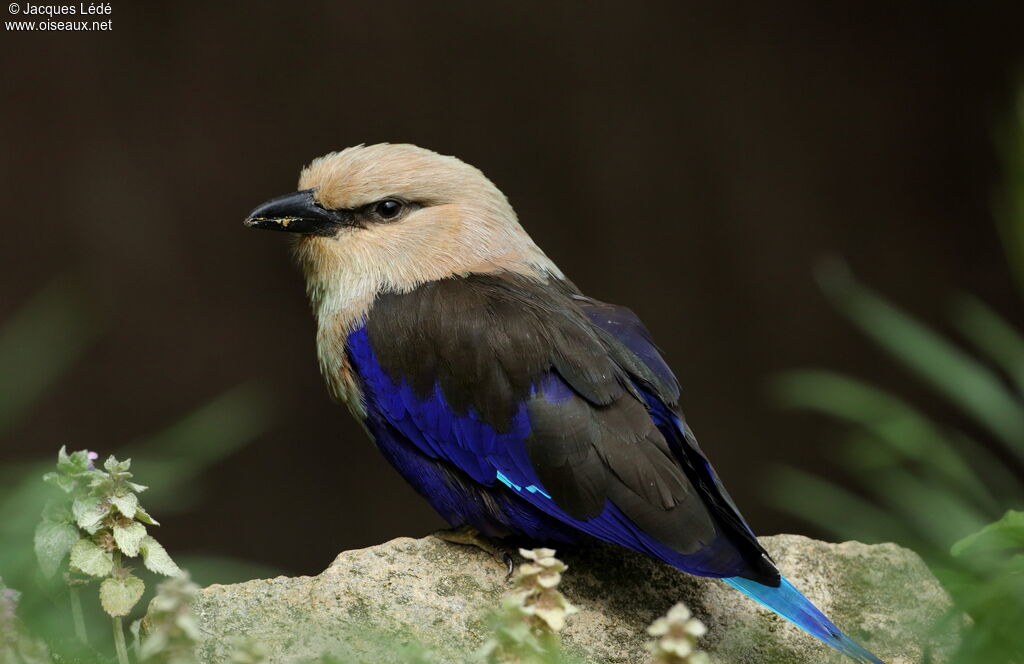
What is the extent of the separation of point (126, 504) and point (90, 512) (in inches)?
2.8

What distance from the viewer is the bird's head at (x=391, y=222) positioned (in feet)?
12.3

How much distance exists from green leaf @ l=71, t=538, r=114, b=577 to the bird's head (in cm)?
120

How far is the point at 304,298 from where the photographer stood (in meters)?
6.19

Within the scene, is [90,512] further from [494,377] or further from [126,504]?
[494,377]

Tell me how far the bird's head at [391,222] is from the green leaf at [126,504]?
117cm

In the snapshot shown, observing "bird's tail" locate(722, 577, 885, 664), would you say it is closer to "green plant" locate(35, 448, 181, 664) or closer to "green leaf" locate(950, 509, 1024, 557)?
"green leaf" locate(950, 509, 1024, 557)

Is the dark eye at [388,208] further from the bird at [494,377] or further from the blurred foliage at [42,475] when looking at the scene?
the blurred foliage at [42,475]

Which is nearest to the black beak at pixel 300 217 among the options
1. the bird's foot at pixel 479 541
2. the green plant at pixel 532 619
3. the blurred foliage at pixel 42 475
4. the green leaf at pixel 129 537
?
the blurred foliage at pixel 42 475

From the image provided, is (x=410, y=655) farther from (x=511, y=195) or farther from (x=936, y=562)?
(x=511, y=195)

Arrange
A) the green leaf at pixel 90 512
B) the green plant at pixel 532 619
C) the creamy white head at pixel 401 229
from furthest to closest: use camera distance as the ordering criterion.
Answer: the creamy white head at pixel 401 229, the green leaf at pixel 90 512, the green plant at pixel 532 619

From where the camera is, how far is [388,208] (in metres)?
3.85

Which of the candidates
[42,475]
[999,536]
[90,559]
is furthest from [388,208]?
[999,536]

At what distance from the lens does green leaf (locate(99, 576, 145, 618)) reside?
8.65ft

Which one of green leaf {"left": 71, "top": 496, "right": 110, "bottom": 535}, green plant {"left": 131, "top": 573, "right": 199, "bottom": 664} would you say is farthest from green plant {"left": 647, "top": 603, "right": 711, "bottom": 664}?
green leaf {"left": 71, "top": 496, "right": 110, "bottom": 535}
